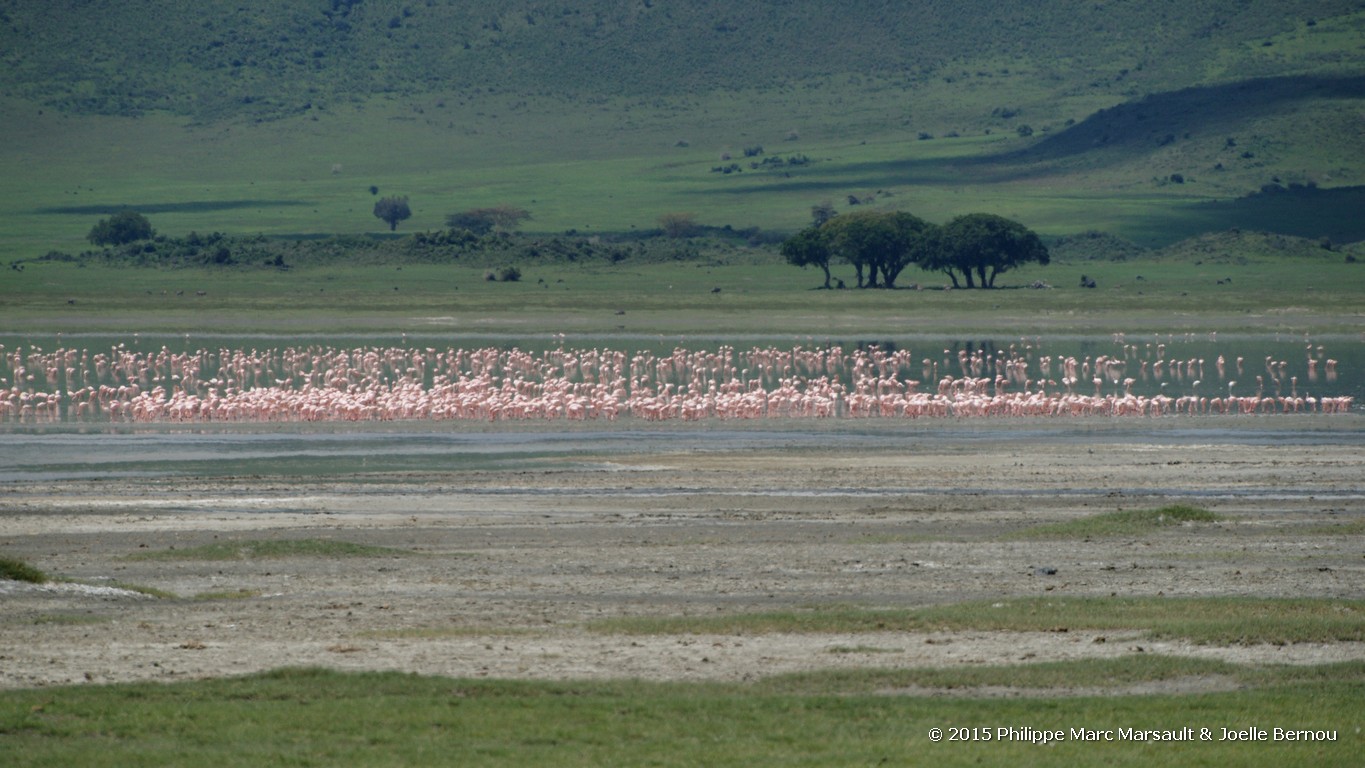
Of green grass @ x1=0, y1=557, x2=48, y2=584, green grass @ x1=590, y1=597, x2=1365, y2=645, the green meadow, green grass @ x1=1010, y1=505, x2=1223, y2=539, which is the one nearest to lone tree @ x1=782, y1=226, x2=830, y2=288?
the green meadow

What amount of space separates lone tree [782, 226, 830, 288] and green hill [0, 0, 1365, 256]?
119 ft

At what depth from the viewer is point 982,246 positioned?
98438 mm

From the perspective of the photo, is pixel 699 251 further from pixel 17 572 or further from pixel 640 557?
pixel 17 572

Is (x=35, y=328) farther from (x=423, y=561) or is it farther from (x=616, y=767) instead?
(x=616, y=767)

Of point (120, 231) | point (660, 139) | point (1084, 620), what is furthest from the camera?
point (660, 139)

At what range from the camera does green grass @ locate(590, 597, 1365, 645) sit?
1520 centimetres

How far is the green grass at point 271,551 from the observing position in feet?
65.4

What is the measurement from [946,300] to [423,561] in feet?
223

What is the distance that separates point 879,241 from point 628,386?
5036 cm

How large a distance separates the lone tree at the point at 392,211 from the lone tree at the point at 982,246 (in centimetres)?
5547

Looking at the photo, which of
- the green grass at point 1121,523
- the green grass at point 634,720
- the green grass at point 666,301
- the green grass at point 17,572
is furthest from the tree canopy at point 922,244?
the green grass at point 634,720

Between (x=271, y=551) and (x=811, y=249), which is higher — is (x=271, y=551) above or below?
below

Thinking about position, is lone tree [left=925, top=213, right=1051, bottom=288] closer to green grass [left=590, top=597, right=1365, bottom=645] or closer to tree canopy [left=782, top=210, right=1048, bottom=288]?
tree canopy [left=782, top=210, right=1048, bottom=288]

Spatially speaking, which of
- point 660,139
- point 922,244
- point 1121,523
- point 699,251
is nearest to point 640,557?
point 1121,523
